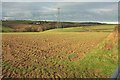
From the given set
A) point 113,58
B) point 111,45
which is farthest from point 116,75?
point 111,45

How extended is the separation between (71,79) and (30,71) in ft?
7.31

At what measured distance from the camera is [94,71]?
5.29 metres

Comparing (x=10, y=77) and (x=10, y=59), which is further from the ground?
(x=10, y=59)

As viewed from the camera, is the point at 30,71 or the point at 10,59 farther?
the point at 10,59

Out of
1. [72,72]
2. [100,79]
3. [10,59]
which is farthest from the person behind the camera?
[10,59]

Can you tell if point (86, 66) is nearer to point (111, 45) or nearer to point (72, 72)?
point (72, 72)

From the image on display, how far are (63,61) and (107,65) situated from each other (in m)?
2.78

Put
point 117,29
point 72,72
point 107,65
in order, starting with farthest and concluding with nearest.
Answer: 1. point 117,29
2. point 107,65
3. point 72,72

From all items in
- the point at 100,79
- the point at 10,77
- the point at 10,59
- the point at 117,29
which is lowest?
the point at 100,79

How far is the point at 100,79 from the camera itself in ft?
15.7

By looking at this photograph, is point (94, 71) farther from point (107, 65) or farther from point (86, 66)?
point (107, 65)

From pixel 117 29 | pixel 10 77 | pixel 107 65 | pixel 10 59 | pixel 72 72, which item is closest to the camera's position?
pixel 10 77

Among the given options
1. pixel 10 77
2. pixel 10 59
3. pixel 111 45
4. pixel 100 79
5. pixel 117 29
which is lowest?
pixel 100 79

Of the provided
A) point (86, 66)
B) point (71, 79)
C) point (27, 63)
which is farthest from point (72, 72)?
point (27, 63)
